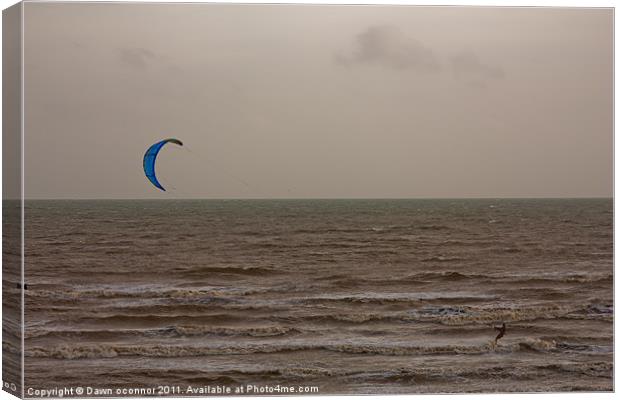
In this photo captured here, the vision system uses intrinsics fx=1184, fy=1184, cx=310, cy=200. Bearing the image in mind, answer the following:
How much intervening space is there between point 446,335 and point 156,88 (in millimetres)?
3281

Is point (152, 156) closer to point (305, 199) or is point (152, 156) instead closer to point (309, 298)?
point (305, 199)

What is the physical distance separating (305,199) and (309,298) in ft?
2.82

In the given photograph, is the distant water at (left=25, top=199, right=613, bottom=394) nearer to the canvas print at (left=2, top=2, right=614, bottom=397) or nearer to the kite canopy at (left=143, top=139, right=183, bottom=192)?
the canvas print at (left=2, top=2, right=614, bottom=397)

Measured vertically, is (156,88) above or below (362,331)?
above

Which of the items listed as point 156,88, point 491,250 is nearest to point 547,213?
point 491,250

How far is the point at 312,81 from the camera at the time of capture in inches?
403

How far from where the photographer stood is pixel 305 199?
10.3 metres

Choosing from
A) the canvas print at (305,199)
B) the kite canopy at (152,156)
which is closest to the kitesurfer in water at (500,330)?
the canvas print at (305,199)

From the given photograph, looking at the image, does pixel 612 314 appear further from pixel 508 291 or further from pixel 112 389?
pixel 112 389

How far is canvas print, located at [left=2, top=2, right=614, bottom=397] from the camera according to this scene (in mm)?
9961

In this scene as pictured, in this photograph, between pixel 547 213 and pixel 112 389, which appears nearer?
pixel 112 389

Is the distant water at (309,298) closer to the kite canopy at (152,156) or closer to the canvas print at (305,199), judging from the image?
the canvas print at (305,199)

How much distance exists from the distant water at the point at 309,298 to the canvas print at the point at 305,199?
2 cm

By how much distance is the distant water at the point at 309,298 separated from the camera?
10008 mm
